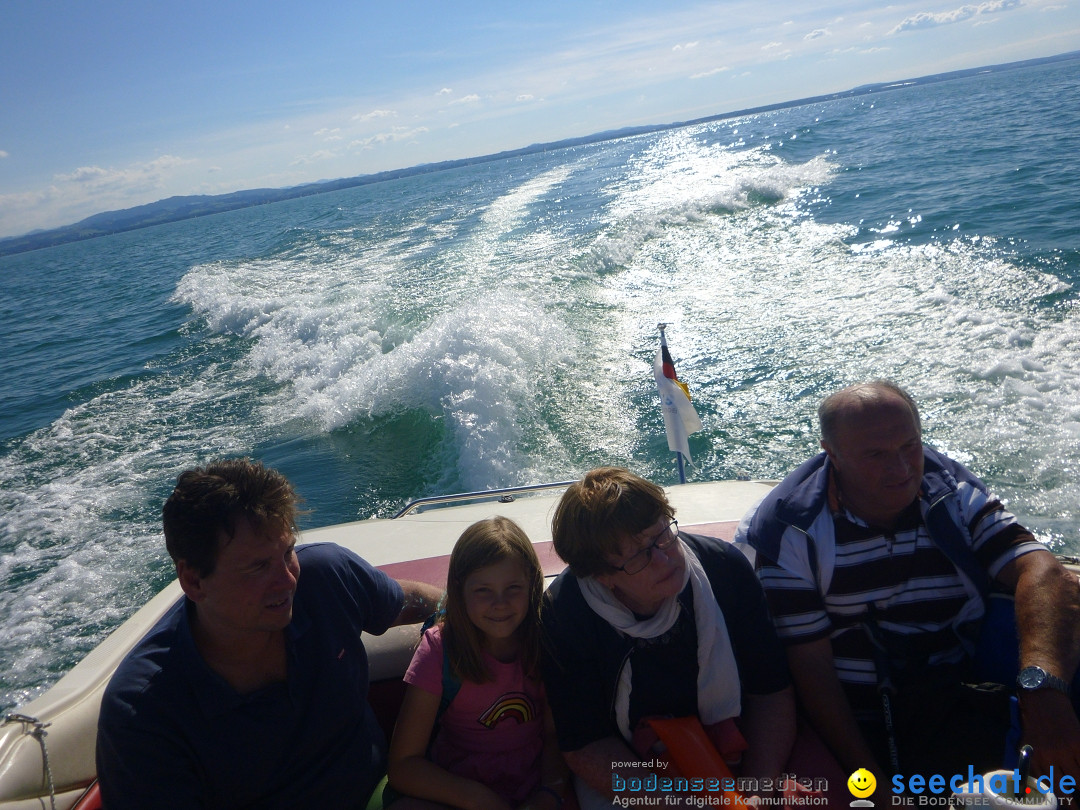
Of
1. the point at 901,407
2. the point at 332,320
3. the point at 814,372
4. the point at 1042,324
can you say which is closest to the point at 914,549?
the point at 901,407

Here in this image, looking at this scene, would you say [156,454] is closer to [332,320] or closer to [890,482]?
[332,320]

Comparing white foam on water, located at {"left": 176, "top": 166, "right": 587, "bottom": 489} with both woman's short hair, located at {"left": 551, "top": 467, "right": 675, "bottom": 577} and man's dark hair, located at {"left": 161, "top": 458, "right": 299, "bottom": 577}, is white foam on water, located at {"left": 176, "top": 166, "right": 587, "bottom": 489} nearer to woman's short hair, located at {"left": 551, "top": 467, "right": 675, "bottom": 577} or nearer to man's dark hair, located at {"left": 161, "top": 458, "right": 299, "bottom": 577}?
woman's short hair, located at {"left": 551, "top": 467, "right": 675, "bottom": 577}

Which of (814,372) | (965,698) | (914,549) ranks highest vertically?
(914,549)

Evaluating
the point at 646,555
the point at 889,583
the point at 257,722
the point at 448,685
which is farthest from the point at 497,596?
the point at 889,583

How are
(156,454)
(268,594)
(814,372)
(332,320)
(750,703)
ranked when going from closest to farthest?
(268,594), (750,703), (814,372), (156,454), (332,320)

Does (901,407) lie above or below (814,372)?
above

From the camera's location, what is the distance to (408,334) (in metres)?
9.33

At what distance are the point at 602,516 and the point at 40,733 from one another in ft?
5.54

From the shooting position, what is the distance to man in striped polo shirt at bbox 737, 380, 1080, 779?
1940mm

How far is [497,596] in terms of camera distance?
1.83 meters

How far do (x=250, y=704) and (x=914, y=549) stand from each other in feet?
5.77

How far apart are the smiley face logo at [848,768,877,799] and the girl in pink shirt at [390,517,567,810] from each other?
0.71 metres

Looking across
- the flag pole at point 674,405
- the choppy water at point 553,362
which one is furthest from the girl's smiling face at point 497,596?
the choppy water at point 553,362

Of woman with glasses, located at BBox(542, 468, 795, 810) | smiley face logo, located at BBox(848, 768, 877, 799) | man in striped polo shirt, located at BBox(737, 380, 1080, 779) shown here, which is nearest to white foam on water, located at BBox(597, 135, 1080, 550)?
man in striped polo shirt, located at BBox(737, 380, 1080, 779)
